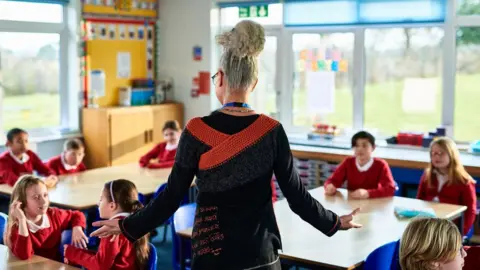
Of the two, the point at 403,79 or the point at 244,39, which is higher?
the point at 244,39

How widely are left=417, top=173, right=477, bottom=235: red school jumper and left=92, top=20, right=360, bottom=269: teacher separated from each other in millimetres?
2804

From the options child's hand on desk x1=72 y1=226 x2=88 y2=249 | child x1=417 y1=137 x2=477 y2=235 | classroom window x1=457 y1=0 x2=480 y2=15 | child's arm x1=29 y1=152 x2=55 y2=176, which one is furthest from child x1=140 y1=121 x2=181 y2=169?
classroom window x1=457 y1=0 x2=480 y2=15

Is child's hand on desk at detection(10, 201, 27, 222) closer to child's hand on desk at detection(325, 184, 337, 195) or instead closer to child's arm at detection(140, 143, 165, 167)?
child's hand on desk at detection(325, 184, 337, 195)

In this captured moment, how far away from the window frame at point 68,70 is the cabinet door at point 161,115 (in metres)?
0.87

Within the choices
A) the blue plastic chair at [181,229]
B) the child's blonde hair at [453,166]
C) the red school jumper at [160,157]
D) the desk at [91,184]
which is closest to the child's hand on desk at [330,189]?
the child's blonde hair at [453,166]

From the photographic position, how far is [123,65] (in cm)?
808

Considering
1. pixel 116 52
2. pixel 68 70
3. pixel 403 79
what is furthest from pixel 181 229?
pixel 116 52

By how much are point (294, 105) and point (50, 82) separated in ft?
8.42

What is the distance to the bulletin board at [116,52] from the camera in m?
7.64

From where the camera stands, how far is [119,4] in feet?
26.0

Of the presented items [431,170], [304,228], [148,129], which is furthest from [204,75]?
[304,228]

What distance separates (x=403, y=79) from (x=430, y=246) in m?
5.07

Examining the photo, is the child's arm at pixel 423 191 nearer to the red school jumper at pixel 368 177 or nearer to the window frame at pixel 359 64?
the red school jumper at pixel 368 177

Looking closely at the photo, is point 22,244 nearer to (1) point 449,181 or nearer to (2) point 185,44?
(1) point 449,181
